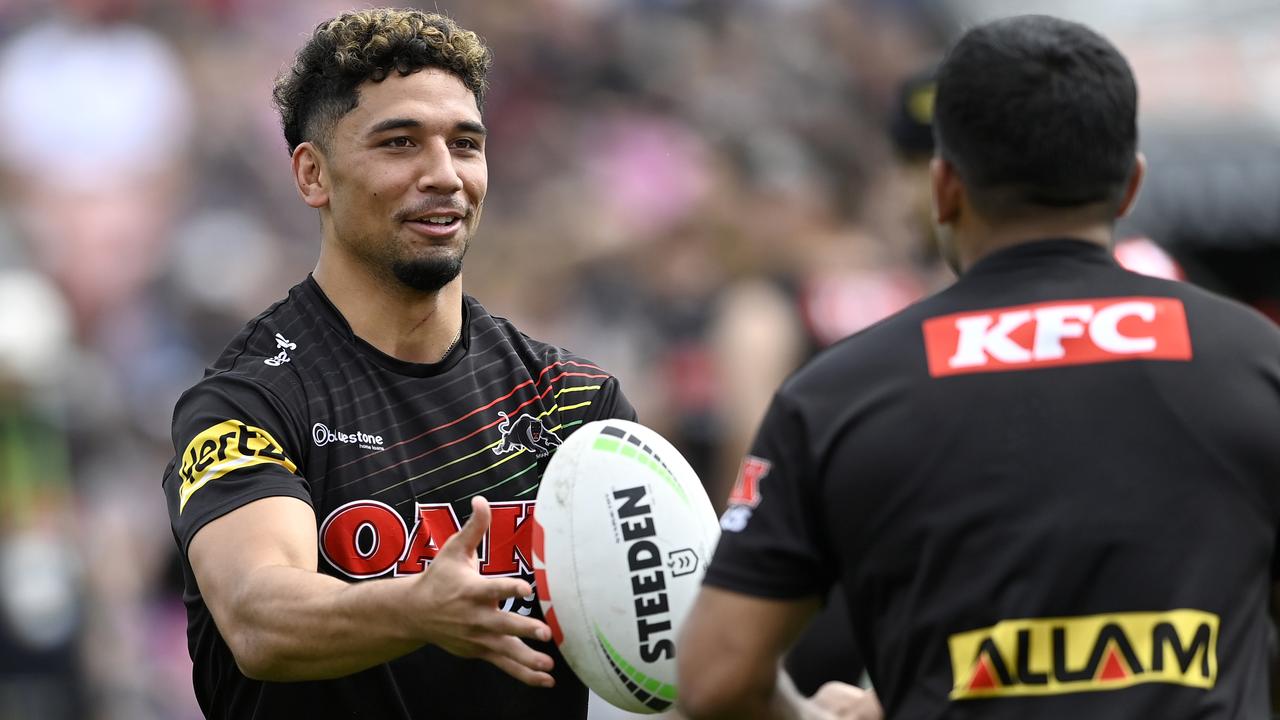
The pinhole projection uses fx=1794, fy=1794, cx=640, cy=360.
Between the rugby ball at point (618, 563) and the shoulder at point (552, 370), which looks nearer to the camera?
the rugby ball at point (618, 563)

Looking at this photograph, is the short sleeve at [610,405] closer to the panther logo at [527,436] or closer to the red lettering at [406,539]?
the panther logo at [527,436]

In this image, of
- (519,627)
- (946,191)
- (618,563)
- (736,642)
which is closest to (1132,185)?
(946,191)

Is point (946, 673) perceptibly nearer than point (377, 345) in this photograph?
Yes

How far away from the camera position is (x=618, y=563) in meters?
3.71

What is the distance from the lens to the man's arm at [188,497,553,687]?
338 centimetres

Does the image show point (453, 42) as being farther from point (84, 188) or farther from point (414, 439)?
point (84, 188)

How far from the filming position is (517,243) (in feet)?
39.4

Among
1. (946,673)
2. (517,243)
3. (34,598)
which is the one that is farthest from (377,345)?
(517,243)

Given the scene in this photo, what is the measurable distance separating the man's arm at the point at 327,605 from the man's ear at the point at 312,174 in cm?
89

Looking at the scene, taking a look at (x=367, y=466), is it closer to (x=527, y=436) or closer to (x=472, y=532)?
(x=527, y=436)

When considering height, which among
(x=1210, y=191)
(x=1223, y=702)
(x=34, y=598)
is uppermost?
(x=1210, y=191)

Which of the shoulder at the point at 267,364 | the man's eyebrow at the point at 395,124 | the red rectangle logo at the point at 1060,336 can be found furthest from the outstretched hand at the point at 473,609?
the man's eyebrow at the point at 395,124

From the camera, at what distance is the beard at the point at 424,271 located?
426cm

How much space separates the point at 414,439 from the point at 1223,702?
6.40 feet
